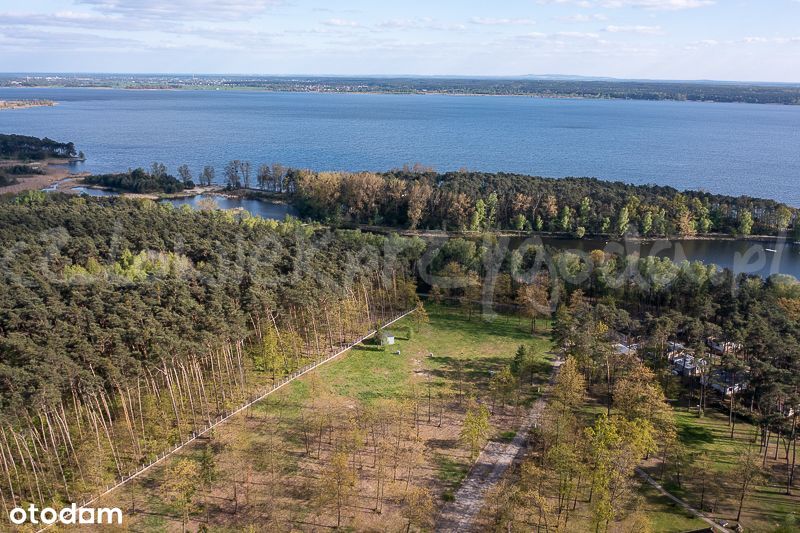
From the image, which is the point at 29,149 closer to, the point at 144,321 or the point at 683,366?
the point at 144,321

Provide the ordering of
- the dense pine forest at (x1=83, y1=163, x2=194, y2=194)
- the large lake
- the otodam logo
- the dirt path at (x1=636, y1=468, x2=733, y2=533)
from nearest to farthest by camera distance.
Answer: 1. the otodam logo
2. the dirt path at (x1=636, y1=468, x2=733, y2=533)
3. the dense pine forest at (x1=83, y1=163, x2=194, y2=194)
4. the large lake

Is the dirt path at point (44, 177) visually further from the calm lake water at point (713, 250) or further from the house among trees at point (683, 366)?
the house among trees at point (683, 366)

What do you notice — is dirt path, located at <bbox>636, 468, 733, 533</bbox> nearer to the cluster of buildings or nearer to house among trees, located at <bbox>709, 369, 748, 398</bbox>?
the cluster of buildings

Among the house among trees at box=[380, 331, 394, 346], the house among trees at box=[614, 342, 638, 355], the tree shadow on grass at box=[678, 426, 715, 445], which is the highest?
the house among trees at box=[614, 342, 638, 355]

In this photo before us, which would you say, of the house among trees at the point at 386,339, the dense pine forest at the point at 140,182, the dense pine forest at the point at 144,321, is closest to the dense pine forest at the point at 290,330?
the dense pine forest at the point at 144,321

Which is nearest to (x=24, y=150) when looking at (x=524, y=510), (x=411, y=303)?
(x=411, y=303)

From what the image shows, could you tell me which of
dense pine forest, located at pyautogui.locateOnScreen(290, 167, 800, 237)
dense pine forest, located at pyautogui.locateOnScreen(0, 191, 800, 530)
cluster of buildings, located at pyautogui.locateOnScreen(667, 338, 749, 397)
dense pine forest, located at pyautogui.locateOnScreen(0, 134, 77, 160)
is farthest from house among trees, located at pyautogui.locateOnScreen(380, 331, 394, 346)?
dense pine forest, located at pyautogui.locateOnScreen(0, 134, 77, 160)

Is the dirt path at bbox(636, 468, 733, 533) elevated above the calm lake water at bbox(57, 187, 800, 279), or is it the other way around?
the calm lake water at bbox(57, 187, 800, 279)
